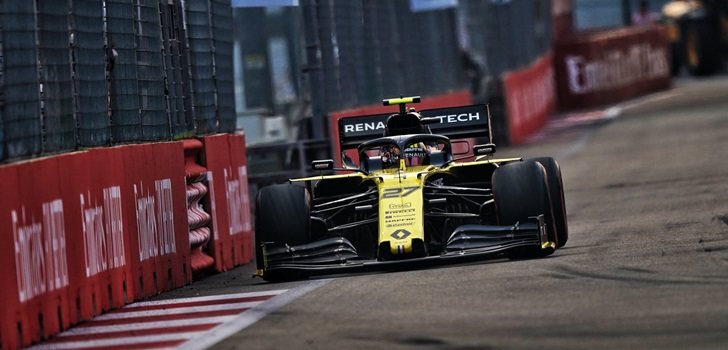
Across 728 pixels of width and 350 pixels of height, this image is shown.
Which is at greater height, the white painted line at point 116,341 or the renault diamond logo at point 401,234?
the renault diamond logo at point 401,234

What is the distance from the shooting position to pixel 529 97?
151 feet

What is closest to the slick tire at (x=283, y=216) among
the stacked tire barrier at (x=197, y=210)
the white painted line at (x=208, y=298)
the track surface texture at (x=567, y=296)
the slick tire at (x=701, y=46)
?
the track surface texture at (x=567, y=296)

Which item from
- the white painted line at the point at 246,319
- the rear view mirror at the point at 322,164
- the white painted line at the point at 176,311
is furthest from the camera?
the rear view mirror at the point at 322,164

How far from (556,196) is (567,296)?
3464 mm

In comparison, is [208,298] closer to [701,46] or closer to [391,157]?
[391,157]

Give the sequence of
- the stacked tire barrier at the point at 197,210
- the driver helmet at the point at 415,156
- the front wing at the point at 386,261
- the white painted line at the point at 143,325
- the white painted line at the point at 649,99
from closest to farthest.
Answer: the white painted line at the point at 143,325, the front wing at the point at 386,261, the driver helmet at the point at 415,156, the stacked tire barrier at the point at 197,210, the white painted line at the point at 649,99

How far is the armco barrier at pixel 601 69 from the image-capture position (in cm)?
5588

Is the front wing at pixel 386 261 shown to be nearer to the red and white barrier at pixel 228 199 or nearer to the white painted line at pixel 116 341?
the red and white barrier at pixel 228 199

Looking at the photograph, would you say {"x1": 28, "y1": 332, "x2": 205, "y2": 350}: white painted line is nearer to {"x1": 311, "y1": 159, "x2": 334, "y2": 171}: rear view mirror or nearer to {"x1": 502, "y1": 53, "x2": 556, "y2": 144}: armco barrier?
{"x1": 311, "y1": 159, "x2": 334, "y2": 171}: rear view mirror

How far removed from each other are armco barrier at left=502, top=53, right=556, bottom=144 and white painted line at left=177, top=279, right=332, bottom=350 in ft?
89.8

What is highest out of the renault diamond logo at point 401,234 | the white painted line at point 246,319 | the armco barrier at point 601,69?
the armco barrier at point 601,69

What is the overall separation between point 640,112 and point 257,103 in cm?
1506

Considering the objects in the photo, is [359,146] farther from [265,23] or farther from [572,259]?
[265,23]

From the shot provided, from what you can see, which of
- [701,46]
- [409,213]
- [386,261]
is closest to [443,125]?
[409,213]
